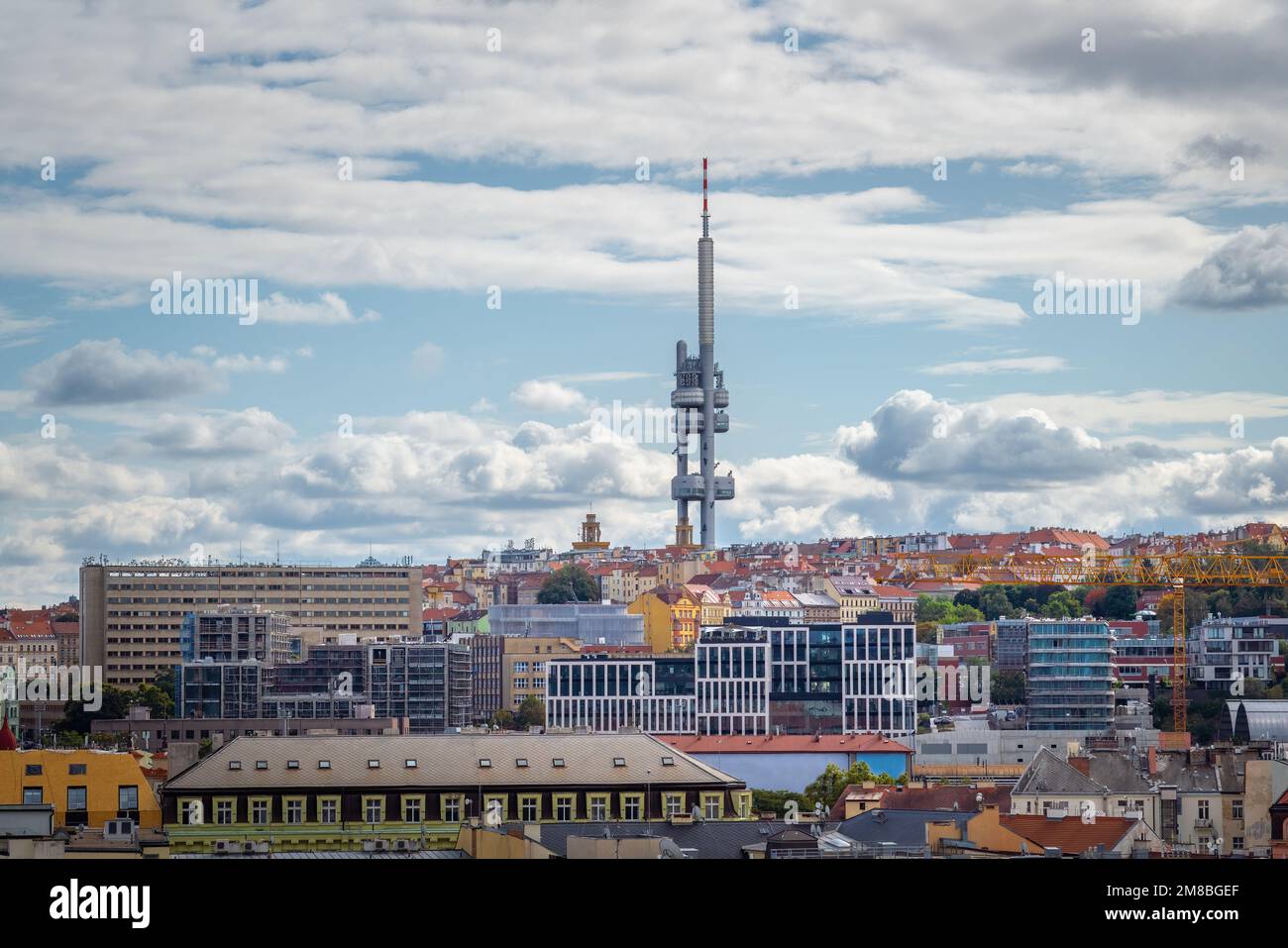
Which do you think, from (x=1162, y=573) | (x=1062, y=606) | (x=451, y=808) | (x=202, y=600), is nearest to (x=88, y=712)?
(x=202, y=600)

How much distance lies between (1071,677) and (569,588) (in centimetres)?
6597

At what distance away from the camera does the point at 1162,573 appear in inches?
5630

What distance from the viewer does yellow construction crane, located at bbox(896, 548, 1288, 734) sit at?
129250mm

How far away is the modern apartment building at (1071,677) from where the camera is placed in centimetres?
12650

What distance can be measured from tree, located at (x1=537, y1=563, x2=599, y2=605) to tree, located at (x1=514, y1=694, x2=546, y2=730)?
1698 inches

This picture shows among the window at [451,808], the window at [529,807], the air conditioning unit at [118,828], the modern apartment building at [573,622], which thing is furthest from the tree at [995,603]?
the air conditioning unit at [118,828]

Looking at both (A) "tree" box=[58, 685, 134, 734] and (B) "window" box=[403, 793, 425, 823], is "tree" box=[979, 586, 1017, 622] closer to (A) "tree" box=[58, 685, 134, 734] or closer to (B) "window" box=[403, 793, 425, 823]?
(A) "tree" box=[58, 685, 134, 734]

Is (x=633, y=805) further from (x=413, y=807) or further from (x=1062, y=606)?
(x=1062, y=606)

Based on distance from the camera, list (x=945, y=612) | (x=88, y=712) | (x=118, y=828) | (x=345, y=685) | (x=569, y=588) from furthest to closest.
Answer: (x=569, y=588), (x=945, y=612), (x=345, y=685), (x=88, y=712), (x=118, y=828)

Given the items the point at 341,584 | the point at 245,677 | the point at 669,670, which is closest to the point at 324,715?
the point at 245,677

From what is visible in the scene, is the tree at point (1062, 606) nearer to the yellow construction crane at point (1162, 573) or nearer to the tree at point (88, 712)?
the yellow construction crane at point (1162, 573)

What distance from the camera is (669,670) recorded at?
138750 mm

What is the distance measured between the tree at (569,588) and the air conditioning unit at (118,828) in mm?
139954

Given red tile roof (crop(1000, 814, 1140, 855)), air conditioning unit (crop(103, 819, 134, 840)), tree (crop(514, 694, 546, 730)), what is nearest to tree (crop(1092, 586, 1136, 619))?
tree (crop(514, 694, 546, 730))
